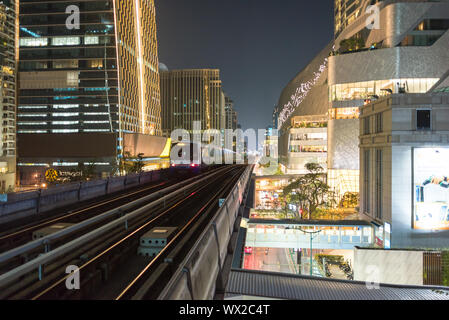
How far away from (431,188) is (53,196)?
84.8ft

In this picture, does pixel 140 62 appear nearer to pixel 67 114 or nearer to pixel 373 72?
pixel 67 114

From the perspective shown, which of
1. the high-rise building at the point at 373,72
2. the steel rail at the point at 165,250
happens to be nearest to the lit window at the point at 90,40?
the high-rise building at the point at 373,72

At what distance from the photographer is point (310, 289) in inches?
476

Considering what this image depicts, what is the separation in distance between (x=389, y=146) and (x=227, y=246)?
66.8 ft

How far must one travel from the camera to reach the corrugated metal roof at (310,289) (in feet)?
35.9

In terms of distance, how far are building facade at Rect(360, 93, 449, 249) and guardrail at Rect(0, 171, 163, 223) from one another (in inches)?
847

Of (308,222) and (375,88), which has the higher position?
(375,88)

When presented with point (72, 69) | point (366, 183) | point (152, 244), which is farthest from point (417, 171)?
point (72, 69)

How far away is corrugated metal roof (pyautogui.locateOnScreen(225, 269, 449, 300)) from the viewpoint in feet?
35.9

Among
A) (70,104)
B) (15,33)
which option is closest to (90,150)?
(70,104)

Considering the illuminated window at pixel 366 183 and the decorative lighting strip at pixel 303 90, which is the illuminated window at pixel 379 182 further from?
the decorative lighting strip at pixel 303 90

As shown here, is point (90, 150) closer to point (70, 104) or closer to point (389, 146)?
point (70, 104)

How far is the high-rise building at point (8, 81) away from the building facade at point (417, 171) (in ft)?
230

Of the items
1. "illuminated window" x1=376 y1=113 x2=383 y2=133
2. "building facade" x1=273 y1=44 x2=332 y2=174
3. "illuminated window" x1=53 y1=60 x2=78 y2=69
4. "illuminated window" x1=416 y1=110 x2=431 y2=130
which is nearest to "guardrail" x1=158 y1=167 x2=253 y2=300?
"illuminated window" x1=416 y1=110 x2=431 y2=130
